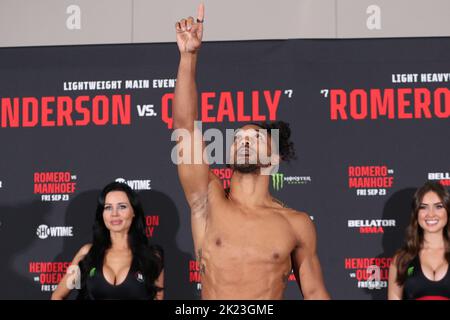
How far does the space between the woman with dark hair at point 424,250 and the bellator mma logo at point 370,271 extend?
27 cm

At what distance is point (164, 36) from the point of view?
15.1 ft

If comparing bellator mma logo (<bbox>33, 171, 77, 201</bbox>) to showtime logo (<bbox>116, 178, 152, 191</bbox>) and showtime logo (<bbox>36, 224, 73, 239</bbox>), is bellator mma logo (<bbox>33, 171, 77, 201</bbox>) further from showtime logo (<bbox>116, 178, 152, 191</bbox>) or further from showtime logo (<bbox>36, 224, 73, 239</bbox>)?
showtime logo (<bbox>116, 178, 152, 191</bbox>)

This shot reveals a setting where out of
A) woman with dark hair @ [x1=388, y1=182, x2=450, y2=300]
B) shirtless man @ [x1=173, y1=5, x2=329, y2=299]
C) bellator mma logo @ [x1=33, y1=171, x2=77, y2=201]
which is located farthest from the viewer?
bellator mma logo @ [x1=33, y1=171, x2=77, y2=201]

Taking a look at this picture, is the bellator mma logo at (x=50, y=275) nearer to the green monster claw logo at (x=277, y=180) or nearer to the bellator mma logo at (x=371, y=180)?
the green monster claw logo at (x=277, y=180)

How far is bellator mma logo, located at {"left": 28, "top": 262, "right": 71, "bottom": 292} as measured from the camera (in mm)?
4484

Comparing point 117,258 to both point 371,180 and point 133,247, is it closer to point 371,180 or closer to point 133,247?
point 133,247

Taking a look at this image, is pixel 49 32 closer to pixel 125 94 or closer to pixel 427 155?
pixel 125 94

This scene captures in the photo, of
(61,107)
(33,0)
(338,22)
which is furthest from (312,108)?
(33,0)

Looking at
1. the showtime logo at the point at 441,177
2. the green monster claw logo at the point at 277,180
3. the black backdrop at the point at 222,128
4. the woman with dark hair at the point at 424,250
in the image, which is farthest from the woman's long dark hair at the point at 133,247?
the showtime logo at the point at 441,177

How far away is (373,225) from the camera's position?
4352 millimetres

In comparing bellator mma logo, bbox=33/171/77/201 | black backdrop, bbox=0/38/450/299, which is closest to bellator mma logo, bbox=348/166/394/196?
black backdrop, bbox=0/38/450/299

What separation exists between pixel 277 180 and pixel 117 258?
1.04 metres

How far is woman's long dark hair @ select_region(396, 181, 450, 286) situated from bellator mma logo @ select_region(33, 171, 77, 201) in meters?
1.95

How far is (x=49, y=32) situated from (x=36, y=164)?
32.3 inches
